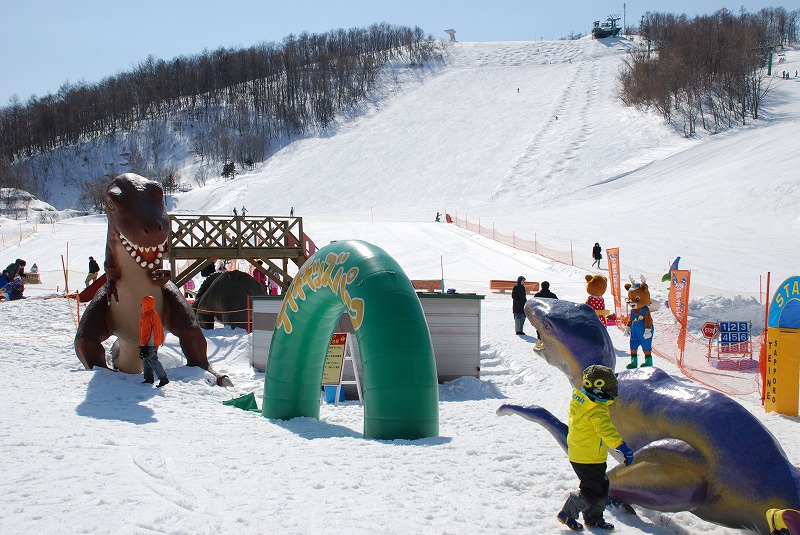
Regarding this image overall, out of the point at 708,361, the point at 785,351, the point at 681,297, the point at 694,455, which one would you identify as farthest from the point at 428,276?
the point at 694,455

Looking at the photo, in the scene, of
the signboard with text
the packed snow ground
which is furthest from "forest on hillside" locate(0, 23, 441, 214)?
the signboard with text

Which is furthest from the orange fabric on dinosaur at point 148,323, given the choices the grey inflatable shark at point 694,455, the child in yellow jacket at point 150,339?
the grey inflatable shark at point 694,455

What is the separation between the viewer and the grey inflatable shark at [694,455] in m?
4.24

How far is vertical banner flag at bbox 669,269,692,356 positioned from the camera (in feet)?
43.2

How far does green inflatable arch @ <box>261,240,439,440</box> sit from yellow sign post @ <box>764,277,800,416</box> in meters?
4.32

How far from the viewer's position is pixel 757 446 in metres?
4.33

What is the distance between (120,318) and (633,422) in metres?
9.06

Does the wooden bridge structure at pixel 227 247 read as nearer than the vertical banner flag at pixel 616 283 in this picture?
No

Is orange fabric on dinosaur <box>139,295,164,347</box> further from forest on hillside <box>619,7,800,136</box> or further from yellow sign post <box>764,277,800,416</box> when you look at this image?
forest on hillside <box>619,7,800,136</box>

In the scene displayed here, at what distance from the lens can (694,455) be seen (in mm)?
4520

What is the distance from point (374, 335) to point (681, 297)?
28.9 ft

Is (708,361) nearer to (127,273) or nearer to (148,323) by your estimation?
(148,323)

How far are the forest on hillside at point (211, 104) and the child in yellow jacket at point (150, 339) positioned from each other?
72.3 meters

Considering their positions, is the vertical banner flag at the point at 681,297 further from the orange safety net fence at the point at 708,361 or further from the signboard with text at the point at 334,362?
the signboard with text at the point at 334,362
